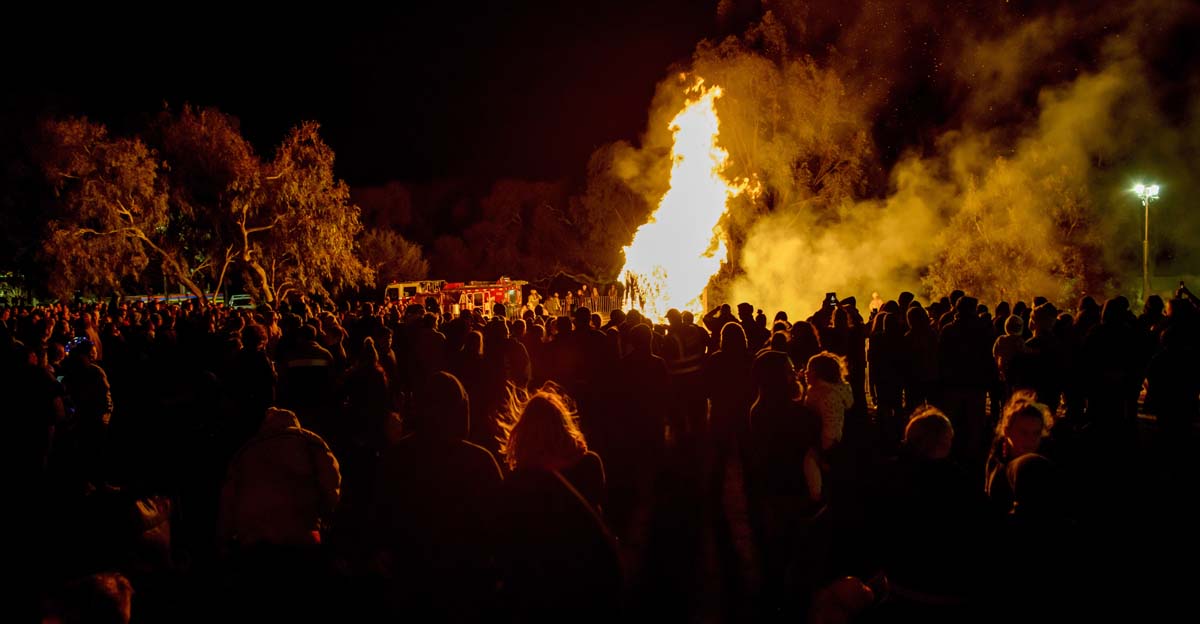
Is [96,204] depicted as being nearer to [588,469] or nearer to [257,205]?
[257,205]

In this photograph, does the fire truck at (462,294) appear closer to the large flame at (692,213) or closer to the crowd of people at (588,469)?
the large flame at (692,213)

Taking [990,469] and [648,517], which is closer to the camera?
[990,469]

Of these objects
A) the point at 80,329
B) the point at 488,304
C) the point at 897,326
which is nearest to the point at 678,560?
the point at 897,326

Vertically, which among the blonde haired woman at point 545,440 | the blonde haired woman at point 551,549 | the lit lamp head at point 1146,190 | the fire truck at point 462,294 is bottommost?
the blonde haired woman at point 551,549

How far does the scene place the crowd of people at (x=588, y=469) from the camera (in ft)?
10.3

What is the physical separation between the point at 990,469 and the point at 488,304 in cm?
2569

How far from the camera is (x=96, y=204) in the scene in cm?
2423

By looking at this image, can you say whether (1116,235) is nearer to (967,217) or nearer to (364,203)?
(967,217)

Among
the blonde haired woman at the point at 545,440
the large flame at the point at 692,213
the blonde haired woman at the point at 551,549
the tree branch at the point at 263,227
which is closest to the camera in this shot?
the blonde haired woman at the point at 551,549

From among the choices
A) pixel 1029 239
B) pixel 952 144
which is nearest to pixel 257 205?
pixel 952 144

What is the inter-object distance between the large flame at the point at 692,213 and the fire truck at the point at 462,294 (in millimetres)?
5791

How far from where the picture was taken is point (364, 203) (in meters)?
50.0

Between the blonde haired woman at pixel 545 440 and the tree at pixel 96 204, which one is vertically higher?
the tree at pixel 96 204

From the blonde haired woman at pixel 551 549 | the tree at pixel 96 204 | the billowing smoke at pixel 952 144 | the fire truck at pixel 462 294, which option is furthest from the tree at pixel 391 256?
the blonde haired woman at pixel 551 549
